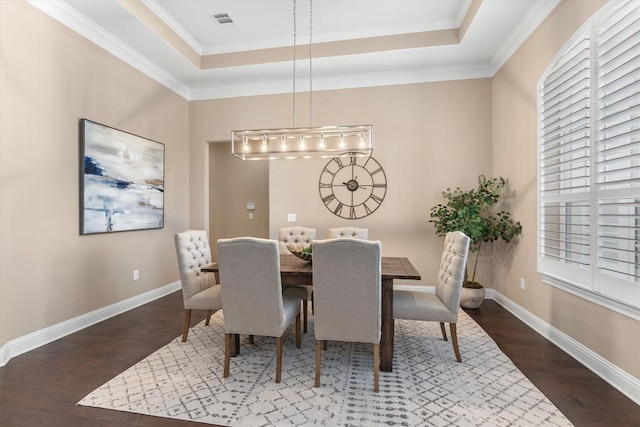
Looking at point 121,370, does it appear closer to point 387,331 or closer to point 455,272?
point 387,331

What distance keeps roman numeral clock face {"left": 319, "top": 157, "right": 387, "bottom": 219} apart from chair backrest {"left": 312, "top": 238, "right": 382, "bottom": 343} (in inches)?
94.3

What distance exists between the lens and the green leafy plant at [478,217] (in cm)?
346

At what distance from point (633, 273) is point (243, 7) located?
13.2 feet

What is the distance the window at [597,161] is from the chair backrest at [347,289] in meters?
1.57

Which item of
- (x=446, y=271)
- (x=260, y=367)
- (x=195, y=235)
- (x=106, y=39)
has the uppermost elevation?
(x=106, y=39)

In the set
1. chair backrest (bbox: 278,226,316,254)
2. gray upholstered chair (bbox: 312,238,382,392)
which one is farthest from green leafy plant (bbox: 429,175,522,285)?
gray upholstered chair (bbox: 312,238,382,392)

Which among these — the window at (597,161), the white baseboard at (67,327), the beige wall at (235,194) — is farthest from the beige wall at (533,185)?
the white baseboard at (67,327)

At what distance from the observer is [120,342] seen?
8.84 feet

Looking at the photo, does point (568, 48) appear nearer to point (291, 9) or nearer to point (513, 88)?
point (513, 88)

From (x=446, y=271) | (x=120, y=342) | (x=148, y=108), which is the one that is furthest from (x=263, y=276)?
(x=148, y=108)

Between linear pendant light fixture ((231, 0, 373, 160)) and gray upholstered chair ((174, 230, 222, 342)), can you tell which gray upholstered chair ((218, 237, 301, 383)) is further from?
linear pendant light fixture ((231, 0, 373, 160))

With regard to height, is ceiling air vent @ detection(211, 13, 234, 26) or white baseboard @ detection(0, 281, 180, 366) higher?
ceiling air vent @ detection(211, 13, 234, 26)

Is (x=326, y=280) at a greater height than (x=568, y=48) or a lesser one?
lesser

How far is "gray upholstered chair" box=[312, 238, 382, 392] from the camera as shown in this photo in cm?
189
